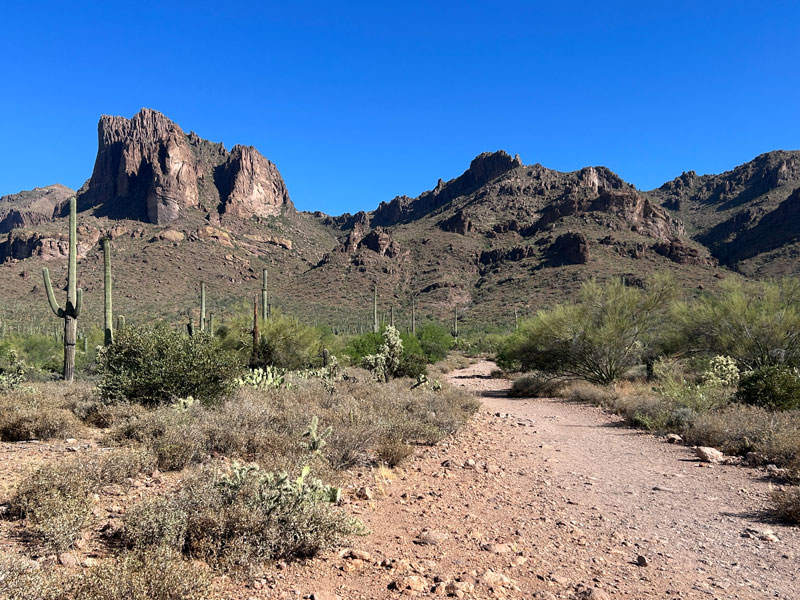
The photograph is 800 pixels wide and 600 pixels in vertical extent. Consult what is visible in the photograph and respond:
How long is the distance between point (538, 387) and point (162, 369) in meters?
13.8

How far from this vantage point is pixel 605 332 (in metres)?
16.3

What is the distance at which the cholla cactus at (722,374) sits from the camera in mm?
11375

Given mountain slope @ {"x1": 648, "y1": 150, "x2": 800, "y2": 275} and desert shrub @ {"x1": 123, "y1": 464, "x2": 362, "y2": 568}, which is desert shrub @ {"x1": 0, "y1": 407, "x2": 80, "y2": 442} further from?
mountain slope @ {"x1": 648, "y1": 150, "x2": 800, "y2": 275}

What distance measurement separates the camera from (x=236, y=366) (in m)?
10.0

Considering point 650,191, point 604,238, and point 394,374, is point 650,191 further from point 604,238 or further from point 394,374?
point 394,374

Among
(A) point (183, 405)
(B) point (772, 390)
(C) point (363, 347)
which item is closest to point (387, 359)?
(C) point (363, 347)

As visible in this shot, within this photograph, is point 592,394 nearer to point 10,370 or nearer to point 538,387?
point 538,387

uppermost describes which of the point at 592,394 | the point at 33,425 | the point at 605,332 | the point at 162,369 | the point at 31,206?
the point at 31,206

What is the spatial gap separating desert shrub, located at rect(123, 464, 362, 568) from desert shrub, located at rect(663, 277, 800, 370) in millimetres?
15451

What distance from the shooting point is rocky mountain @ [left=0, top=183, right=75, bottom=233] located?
16338 centimetres

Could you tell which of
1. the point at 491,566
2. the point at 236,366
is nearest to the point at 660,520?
the point at 491,566

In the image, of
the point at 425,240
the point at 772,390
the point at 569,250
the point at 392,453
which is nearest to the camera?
the point at 392,453

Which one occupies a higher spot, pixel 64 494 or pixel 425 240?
pixel 425 240

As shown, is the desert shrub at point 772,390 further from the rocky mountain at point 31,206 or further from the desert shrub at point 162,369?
the rocky mountain at point 31,206
